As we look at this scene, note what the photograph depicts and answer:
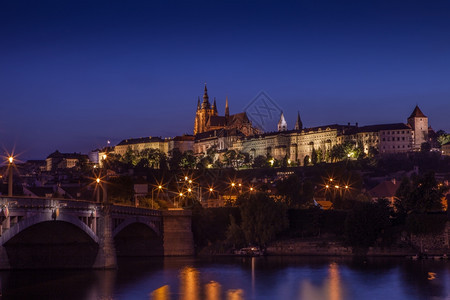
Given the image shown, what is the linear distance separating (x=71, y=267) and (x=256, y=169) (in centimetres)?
11664

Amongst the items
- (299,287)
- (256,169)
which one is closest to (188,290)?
(299,287)

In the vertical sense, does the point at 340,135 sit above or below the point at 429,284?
above

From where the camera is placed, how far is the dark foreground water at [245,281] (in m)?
38.8

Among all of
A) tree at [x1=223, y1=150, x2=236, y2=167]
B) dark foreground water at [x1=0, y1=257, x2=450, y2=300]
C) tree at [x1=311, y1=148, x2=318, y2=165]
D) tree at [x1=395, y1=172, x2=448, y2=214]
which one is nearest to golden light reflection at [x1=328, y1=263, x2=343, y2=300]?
dark foreground water at [x1=0, y1=257, x2=450, y2=300]

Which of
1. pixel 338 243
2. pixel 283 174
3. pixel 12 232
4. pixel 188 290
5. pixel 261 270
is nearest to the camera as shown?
pixel 12 232

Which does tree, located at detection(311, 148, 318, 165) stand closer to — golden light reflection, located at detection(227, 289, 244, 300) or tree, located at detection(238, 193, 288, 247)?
tree, located at detection(238, 193, 288, 247)

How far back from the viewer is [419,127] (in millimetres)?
157500

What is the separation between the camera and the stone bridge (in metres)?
35.1

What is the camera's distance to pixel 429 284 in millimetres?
41531

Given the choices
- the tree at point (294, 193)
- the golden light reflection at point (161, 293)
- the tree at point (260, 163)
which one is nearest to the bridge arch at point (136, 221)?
the golden light reflection at point (161, 293)

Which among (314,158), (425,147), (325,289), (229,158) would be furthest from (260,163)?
(325,289)

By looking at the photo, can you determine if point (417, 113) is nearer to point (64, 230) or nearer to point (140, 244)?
point (140, 244)

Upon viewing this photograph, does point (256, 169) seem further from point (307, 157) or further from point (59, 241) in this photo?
point (59, 241)

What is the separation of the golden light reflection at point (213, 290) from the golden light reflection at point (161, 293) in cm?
210
